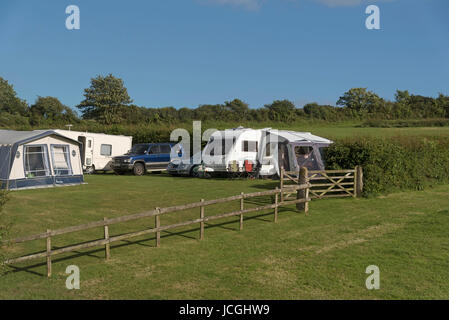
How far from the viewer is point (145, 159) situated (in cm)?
2425

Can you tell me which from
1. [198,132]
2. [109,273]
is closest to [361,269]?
[109,273]

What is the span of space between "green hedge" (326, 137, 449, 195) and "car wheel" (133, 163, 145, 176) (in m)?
12.2

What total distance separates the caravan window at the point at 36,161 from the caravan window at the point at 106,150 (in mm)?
7395

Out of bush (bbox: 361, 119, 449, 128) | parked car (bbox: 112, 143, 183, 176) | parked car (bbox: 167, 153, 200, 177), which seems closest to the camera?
parked car (bbox: 167, 153, 200, 177)

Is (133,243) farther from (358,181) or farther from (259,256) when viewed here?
(358,181)

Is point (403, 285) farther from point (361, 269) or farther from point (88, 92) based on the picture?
point (88, 92)

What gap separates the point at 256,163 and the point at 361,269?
13501mm

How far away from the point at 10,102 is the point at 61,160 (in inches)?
2115

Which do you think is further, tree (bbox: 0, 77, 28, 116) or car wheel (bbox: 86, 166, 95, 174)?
tree (bbox: 0, 77, 28, 116)

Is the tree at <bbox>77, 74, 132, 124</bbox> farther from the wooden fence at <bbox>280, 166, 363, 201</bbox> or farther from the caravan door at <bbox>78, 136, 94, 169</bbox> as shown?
the wooden fence at <bbox>280, 166, 363, 201</bbox>

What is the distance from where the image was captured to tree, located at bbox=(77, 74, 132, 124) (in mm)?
64688

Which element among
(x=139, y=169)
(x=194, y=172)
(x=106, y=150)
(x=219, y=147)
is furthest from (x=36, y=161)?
(x=219, y=147)

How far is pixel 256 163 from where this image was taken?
793 inches

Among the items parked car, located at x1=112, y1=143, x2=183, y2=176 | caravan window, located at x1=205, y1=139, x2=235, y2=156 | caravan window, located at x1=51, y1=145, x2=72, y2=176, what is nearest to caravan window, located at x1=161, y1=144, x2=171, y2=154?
parked car, located at x1=112, y1=143, x2=183, y2=176
